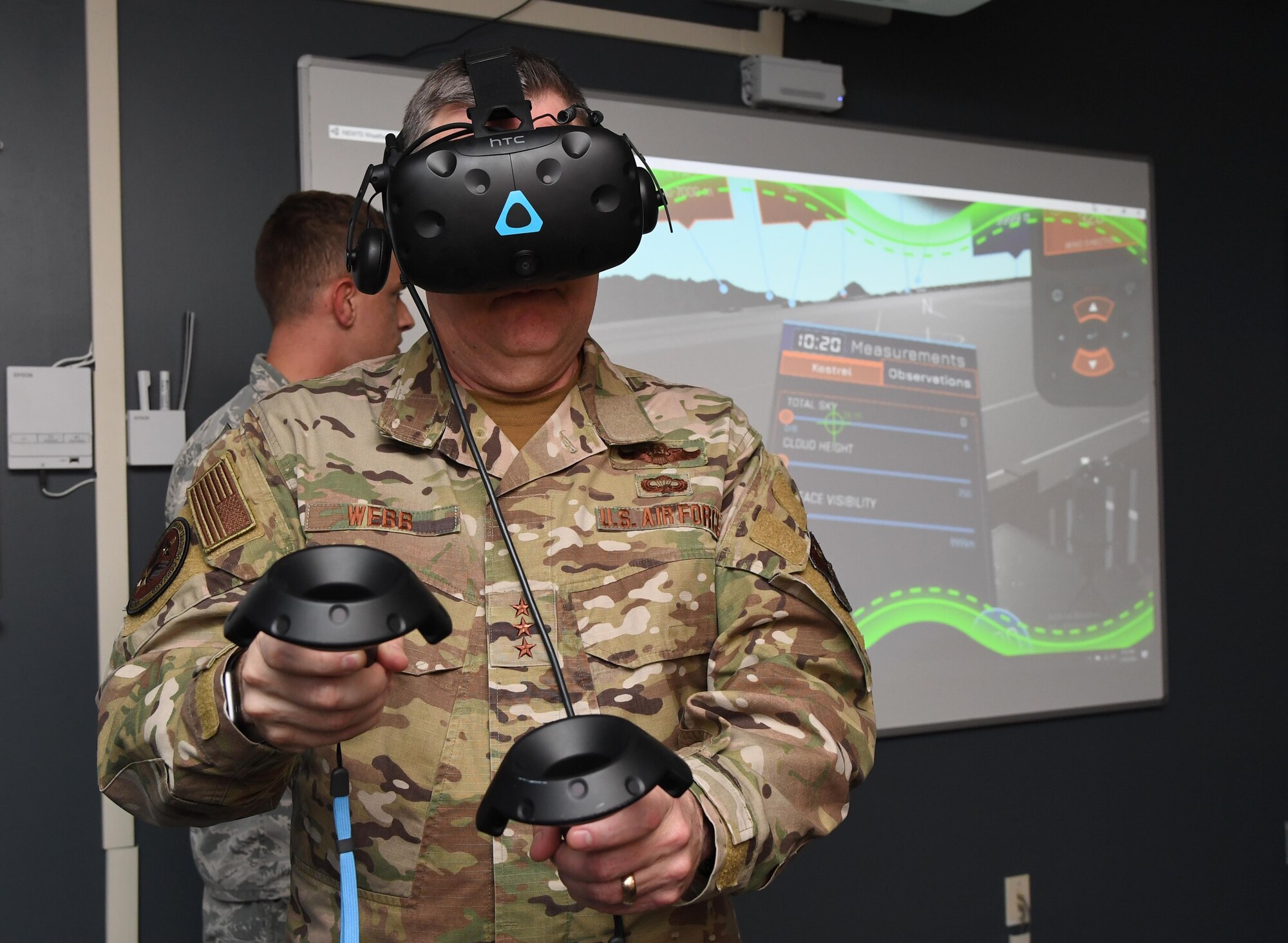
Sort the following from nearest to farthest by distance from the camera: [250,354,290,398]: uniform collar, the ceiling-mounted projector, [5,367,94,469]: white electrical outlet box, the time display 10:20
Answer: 1. [250,354,290,398]: uniform collar
2. [5,367,94,469]: white electrical outlet box
3. the ceiling-mounted projector
4. the time display 10:20

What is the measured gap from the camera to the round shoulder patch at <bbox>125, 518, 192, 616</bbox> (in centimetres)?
91

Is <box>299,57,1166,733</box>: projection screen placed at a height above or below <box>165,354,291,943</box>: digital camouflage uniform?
above

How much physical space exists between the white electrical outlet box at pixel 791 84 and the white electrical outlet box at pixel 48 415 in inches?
62.4

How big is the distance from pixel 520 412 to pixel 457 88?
30cm

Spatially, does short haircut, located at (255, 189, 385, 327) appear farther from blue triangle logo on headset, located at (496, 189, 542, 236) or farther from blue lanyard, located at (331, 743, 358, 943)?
blue lanyard, located at (331, 743, 358, 943)

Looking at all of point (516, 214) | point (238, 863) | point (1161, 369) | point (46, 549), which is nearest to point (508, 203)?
point (516, 214)

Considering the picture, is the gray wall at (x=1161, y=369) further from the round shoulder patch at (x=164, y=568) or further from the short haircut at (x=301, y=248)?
the round shoulder patch at (x=164, y=568)

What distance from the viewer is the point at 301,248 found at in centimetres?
197

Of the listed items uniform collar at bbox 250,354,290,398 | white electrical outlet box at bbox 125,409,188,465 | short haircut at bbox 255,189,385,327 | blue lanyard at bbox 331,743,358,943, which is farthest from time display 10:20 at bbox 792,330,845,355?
blue lanyard at bbox 331,743,358,943

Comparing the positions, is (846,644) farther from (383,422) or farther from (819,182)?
(819,182)

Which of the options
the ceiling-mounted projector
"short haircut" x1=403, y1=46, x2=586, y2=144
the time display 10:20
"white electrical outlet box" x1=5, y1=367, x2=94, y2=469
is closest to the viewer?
"short haircut" x1=403, y1=46, x2=586, y2=144

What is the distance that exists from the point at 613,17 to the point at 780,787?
210 cm

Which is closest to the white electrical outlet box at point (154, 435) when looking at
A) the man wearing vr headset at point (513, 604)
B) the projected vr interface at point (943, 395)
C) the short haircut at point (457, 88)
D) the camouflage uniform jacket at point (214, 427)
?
the camouflage uniform jacket at point (214, 427)

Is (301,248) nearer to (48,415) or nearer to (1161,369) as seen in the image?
(48,415)
